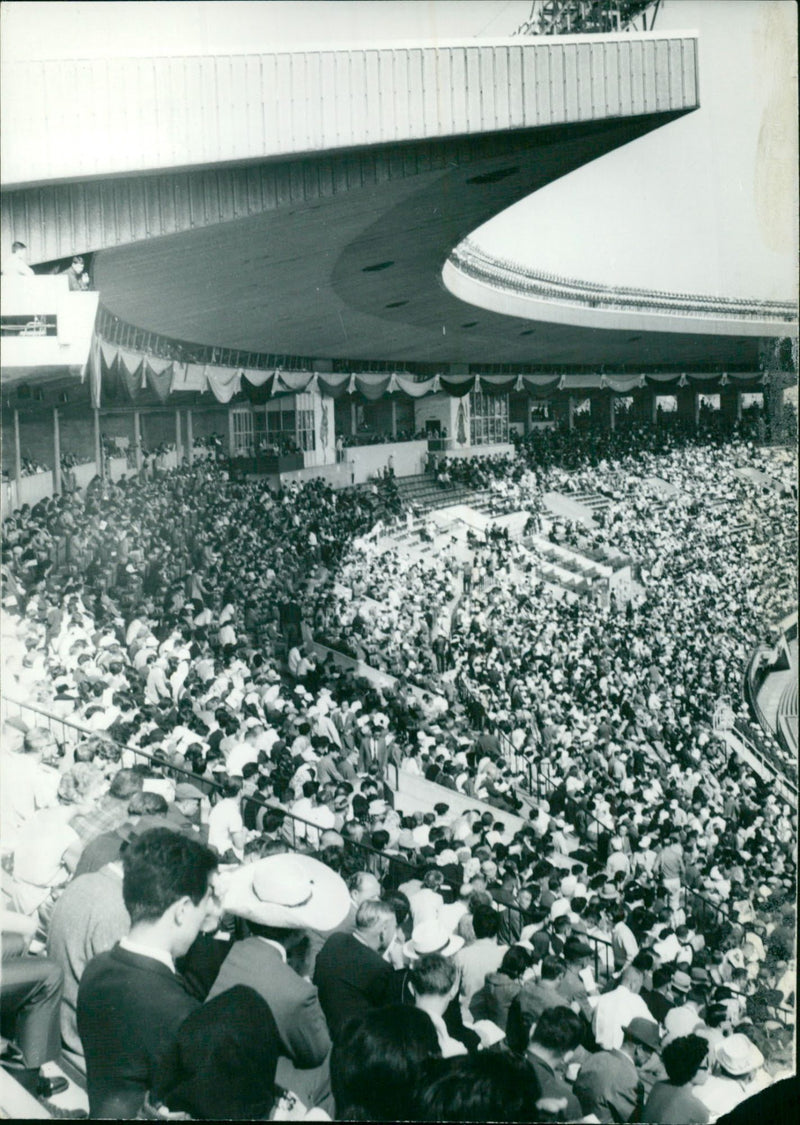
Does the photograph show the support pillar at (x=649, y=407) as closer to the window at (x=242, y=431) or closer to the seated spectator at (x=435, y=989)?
the window at (x=242, y=431)

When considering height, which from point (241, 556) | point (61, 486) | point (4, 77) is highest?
point (4, 77)

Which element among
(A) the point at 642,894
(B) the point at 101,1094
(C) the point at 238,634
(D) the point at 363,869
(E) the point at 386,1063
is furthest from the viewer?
(C) the point at 238,634

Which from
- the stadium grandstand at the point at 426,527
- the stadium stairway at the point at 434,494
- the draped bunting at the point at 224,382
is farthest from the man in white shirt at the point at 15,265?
the stadium stairway at the point at 434,494

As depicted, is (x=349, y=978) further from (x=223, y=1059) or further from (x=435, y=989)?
(x=223, y=1059)

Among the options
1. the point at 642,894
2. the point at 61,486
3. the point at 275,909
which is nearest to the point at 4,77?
the point at 61,486

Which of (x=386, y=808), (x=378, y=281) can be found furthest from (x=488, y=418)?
(x=386, y=808)

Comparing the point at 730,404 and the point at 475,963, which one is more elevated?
the point at 730,404

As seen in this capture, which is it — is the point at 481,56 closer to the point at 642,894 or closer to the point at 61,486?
the point at 61,486
